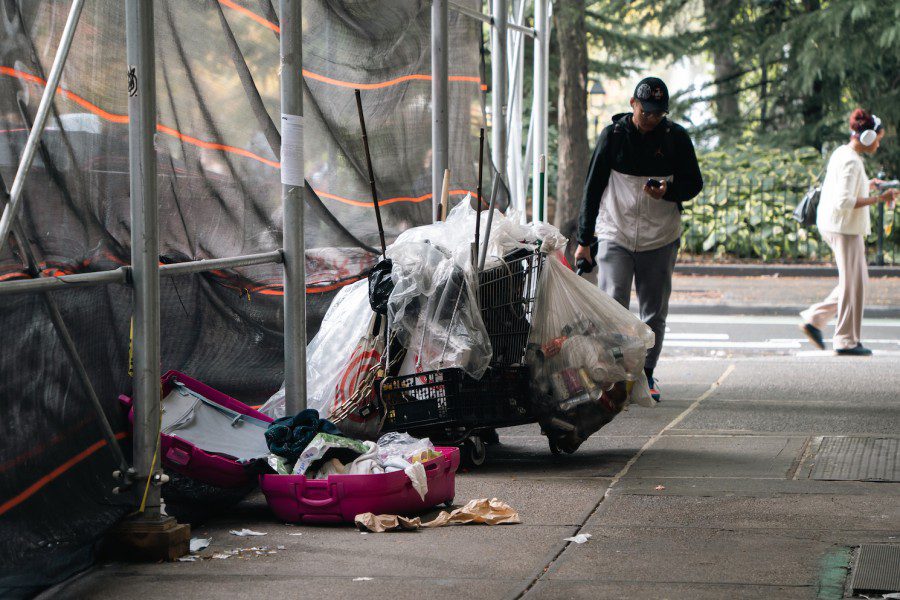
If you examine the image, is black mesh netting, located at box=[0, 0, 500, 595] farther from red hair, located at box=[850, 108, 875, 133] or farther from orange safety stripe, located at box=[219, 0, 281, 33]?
red hair, located at box=[850, 108, 875, 133]

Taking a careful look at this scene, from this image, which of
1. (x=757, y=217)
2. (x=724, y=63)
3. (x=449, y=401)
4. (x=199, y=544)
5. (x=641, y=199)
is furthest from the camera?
(x=724, y=63)

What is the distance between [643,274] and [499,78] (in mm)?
2267

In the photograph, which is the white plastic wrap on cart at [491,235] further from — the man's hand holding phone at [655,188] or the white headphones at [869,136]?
the white headphones at [869,136]

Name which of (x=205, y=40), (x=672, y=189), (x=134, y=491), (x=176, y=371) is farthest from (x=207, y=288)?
(x=672, y=189)

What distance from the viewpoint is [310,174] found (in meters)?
7.01

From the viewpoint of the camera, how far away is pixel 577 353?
20.1 ft

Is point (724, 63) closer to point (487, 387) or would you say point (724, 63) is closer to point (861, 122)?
point (861, 122)

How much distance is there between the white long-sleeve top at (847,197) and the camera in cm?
1032

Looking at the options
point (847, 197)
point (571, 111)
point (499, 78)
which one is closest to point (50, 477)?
point (499, 78)

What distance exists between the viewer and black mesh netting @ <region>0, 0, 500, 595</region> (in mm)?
4008

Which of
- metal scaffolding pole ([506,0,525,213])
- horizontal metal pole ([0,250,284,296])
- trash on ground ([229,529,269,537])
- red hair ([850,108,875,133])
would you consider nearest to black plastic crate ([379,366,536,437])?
horizontal metal pole ([0,250,284,296])

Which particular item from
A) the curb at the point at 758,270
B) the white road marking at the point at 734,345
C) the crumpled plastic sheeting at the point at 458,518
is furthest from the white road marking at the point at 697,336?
the crumpled plastic sheeting at the point at 458,518

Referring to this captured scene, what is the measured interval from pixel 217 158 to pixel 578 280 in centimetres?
190

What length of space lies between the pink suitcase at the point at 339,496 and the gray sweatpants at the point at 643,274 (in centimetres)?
301
